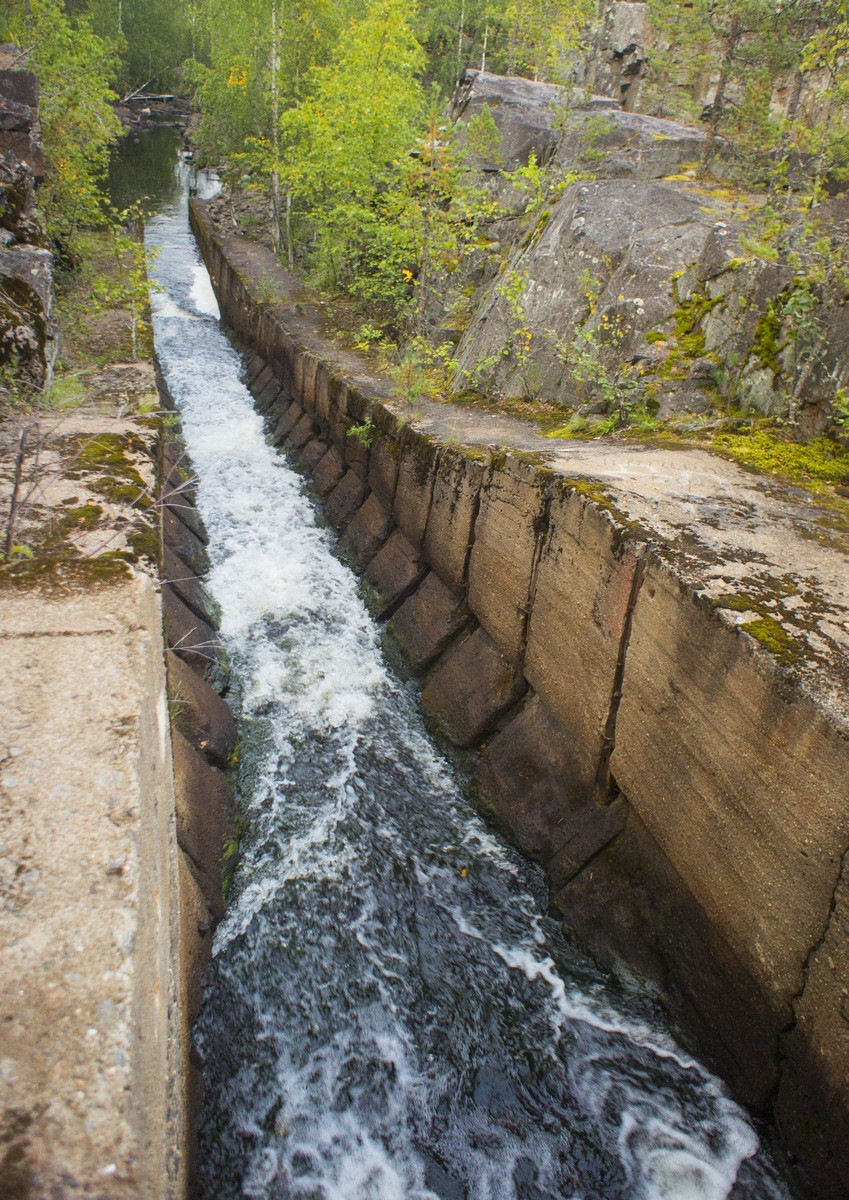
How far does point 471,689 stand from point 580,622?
1538 mm

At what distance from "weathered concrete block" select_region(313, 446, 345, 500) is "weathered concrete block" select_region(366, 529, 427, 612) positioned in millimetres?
2120

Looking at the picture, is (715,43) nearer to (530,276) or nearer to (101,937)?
(530,276)

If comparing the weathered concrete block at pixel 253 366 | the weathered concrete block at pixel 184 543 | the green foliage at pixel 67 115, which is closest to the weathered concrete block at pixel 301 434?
the weathered concrete block at pixel 184 543

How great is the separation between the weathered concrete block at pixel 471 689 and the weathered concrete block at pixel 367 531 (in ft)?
7.33

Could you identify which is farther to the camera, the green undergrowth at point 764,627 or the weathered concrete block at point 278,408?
the weathered concrete block at point 278,408

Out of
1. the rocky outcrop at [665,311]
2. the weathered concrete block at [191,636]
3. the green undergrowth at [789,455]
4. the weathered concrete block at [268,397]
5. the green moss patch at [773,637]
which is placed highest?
the rocky outcrop at [665,311]

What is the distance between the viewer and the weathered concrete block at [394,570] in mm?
7328

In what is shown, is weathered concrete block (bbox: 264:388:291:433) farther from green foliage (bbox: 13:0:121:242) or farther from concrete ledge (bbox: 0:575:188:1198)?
concrete ledge (bbox: 0:575:188:1198)

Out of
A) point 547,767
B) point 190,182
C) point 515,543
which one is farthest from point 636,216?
point 190,182

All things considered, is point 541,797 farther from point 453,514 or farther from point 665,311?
point 665,311

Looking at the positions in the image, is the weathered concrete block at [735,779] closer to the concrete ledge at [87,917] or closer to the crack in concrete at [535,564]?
the crack in concrete at [535,564]

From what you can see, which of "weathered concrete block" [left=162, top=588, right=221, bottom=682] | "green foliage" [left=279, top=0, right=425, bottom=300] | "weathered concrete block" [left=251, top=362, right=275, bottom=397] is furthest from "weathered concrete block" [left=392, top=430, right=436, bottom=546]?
"weathered concrete block" [left=251, top=362, right=275, bottom=397]

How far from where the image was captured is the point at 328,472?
9914mm

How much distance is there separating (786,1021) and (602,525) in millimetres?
2857
